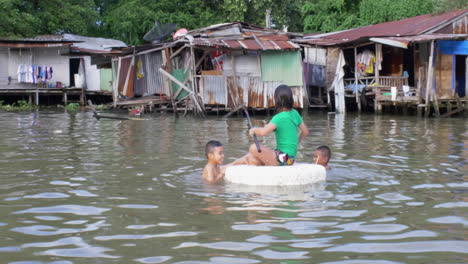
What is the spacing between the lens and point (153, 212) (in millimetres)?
5824

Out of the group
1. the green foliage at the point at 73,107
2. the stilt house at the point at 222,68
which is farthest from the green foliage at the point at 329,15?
the green foliage at the point at 73,107

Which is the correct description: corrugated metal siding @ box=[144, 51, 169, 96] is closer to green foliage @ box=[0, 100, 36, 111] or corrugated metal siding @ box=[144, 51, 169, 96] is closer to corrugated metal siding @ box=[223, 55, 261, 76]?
corrugated metal siding @ box=[223, 55, 261, 76]

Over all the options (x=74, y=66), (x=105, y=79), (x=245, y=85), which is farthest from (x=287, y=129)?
(x=74, y=66)

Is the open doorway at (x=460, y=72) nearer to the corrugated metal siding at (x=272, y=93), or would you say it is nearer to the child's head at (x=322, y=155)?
the corrugated metal siding at (x=272, y=93)

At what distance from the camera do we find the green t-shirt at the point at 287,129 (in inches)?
→ 285

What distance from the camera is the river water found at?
4.51 metres

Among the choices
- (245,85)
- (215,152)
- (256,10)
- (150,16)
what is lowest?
(215,152)

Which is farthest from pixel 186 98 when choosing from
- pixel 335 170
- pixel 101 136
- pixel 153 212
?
pixel 153 212

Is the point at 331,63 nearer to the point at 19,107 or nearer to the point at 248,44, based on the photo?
the point at 248,44

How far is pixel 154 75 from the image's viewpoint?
24422 millimetres

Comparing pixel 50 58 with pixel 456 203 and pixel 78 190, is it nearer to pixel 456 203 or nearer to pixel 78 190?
pixel 78 190

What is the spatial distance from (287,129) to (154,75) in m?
17.7

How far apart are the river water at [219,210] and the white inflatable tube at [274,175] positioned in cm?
12

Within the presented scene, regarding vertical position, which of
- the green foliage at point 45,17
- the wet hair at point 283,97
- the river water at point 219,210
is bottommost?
the river water at point 219,210
